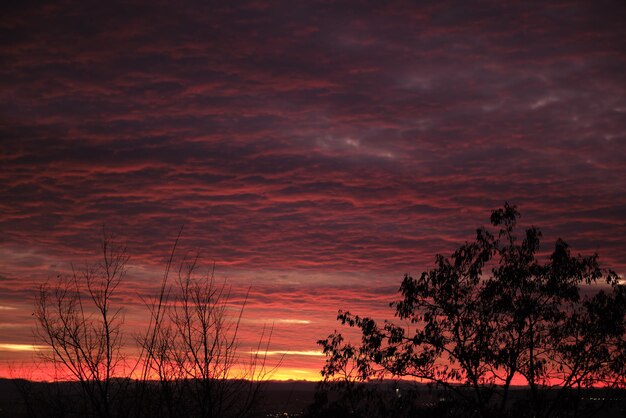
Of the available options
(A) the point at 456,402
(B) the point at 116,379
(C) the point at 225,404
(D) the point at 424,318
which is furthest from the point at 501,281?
(B) the point at 116,379

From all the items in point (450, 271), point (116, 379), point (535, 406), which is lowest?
point (535, 406)

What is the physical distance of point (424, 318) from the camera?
21.6 metres

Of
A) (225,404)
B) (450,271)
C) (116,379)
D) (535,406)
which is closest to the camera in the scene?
(116,379)

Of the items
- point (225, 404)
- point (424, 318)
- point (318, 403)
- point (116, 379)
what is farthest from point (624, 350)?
point (116, 379)

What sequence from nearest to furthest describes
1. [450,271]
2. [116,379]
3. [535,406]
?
[116,379] < [535,406] < [450,271]

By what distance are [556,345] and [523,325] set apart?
133 centimetres

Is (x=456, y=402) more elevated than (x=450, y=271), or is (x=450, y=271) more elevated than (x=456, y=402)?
(x=450, y=271)

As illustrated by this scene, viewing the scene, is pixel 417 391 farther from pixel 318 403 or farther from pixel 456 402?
pixel 318 403

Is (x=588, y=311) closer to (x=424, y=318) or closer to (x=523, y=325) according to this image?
(x=523, y=325)

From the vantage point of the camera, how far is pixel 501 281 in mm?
21328

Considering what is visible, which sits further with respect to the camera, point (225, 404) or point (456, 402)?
point (456, 402)

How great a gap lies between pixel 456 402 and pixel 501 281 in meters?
4.32

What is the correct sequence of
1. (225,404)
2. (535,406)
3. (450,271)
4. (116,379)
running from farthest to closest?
(450,271) → (535,406) → (225,404) → (116,379)

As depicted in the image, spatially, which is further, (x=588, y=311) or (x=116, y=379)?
(x=588, y=311)
